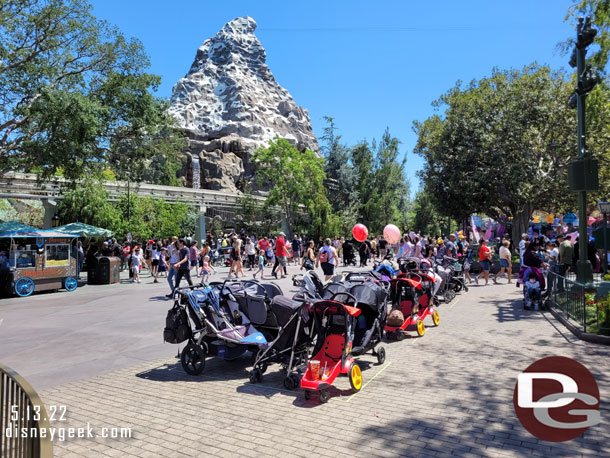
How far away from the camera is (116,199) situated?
33219mm

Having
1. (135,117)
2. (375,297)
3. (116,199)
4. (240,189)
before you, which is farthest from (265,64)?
(375,297)

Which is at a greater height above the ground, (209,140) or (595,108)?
(209,140)

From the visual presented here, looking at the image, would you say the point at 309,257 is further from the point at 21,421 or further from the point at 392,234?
the point at 21,421

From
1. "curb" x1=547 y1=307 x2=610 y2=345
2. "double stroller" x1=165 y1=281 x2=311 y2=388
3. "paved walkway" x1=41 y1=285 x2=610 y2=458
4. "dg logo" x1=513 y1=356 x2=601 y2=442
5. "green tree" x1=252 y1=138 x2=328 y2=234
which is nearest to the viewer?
"paved walkway" x1=41 y1=285 x2=610 y2=458

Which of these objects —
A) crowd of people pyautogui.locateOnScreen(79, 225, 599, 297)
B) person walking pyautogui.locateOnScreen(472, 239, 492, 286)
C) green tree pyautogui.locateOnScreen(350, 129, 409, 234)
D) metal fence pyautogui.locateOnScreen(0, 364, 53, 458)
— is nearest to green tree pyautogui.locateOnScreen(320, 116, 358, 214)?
green tree pyautogui.locateOnScreen(350, 129, 409, 234)

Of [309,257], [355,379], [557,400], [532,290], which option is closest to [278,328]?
[355,379]

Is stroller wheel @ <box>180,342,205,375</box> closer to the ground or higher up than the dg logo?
higher up

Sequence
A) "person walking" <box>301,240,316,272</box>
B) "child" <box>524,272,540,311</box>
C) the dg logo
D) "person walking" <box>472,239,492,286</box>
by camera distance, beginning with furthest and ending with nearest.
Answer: "person walking" <box>472,239,492,286</box> < "child" <box>524,272,540,311</box> < "person walking" <box>301,240,316,272</box> < the dg logo

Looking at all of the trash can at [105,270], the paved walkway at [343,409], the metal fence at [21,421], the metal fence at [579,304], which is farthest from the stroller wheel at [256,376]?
the trash can at [105,270]

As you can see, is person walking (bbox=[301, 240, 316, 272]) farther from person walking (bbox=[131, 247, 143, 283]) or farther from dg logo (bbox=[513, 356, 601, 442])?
person walking (bbox=[131, 247, 143, 283])

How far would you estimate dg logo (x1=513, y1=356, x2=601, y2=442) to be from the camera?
14.8 ft

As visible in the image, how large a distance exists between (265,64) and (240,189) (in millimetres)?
49060

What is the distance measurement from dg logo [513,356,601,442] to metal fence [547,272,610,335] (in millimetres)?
2053

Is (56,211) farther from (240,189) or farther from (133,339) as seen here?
(240,189)
